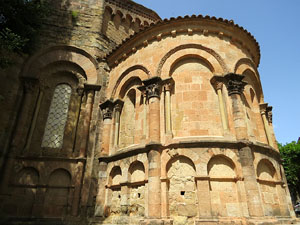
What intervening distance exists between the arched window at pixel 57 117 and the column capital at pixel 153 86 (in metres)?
Answer: 4.42

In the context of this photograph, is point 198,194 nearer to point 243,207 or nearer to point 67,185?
point 243,207

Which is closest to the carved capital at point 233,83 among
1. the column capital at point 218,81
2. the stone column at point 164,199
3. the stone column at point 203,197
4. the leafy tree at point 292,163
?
the column capital at point 218,81

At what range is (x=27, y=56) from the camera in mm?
10797

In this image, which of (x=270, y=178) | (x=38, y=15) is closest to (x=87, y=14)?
(x=38, y=15)

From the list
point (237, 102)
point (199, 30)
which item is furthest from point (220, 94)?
point (199, 30)

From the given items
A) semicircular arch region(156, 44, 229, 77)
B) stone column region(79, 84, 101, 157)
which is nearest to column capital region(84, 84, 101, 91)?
stone column region(79, 84, 101, 157)

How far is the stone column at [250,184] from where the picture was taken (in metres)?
6.27

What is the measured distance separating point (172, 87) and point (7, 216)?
7876 millimetres

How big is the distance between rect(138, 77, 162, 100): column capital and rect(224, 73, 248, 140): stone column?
247cm

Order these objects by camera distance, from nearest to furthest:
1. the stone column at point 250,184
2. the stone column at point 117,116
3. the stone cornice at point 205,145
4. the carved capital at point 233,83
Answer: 1. the stone column at point 250,184
2. the stone cornice at point 205,145
3. the carved capital at point 233,83
4. the stone column at point 117,116

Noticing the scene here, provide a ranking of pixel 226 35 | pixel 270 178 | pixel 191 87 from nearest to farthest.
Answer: pixel 270 178, pixel 191 87, pixel 226 35

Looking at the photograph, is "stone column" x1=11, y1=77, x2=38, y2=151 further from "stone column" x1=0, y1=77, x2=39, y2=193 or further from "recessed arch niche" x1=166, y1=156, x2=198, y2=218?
"recessed arch niche" x1=166, y1=156, x2=198, y2=218

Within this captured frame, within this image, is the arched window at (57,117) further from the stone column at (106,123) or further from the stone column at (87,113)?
the stone column at (106,123)

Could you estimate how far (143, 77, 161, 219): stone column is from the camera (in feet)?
22.0
